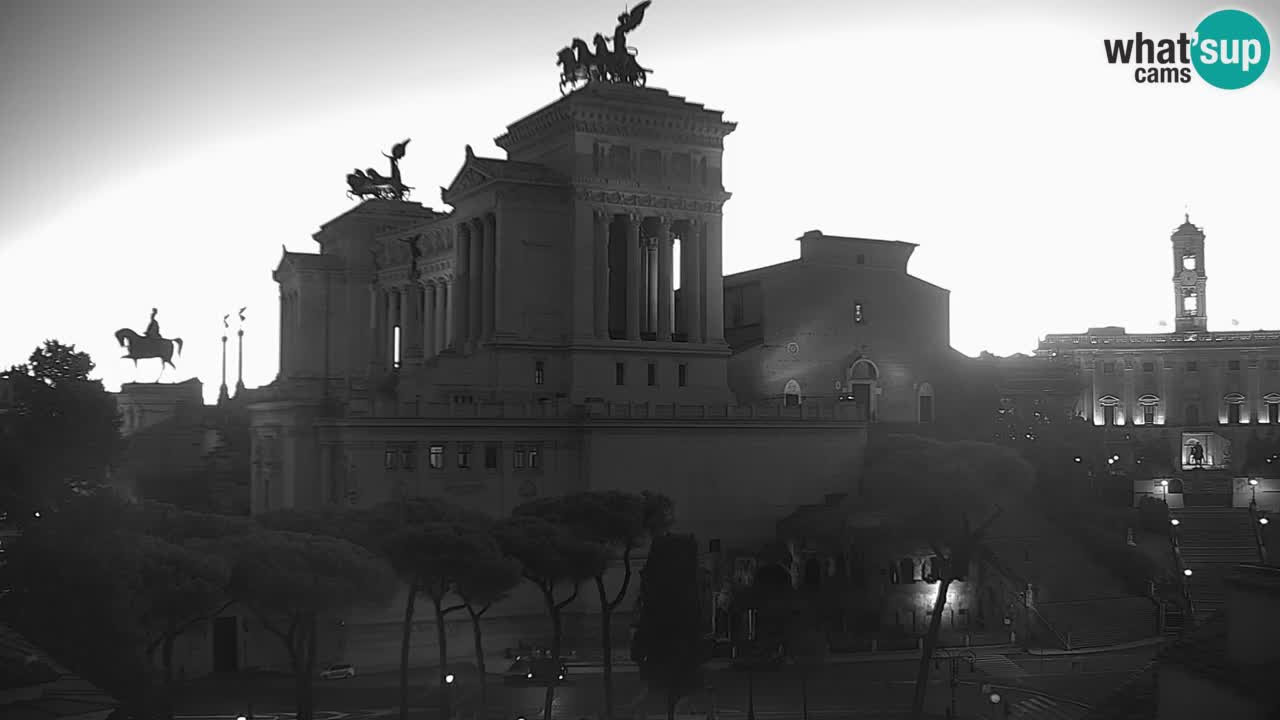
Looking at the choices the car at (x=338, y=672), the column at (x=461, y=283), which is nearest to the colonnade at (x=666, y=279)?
the column at (x=461, y=283)

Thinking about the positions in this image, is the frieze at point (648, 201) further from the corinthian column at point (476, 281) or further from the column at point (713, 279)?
the corinthian column at point (476, 281)

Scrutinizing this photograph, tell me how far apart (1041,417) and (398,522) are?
185ft

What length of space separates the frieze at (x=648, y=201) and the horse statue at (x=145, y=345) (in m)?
36.9

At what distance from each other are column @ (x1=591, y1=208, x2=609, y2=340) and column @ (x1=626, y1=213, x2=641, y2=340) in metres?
1.26

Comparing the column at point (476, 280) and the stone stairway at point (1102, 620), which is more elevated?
the column at point (476, 280)

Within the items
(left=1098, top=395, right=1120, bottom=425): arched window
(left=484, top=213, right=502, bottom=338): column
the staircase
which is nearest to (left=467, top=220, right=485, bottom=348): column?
(left=484, top=213, right=502, bottom=338): column

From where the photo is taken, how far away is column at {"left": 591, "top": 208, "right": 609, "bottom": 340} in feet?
247

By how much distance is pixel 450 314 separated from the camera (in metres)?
85.8

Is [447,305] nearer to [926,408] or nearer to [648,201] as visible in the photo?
[648,201]

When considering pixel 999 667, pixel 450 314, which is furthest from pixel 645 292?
pixel 999 667

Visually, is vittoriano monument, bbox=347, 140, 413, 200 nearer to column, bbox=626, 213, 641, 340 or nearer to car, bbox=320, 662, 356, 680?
column, bbox=626, 213, 641, 340

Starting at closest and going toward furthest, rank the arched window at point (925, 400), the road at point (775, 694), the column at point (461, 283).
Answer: the road at point (775, 694)
the column at point (461, 283)
the arched window at point (925, 400)

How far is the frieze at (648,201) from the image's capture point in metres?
75.0

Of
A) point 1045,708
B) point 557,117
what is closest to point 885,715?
point 1045,708
